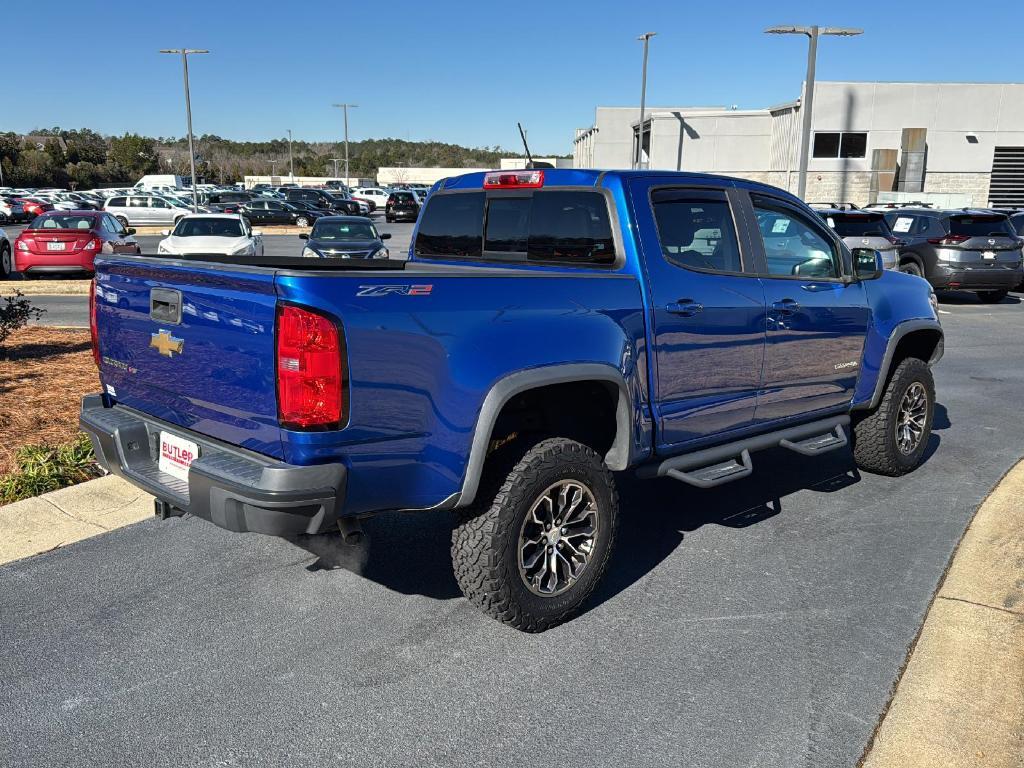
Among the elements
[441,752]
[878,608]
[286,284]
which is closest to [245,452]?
[286,284]

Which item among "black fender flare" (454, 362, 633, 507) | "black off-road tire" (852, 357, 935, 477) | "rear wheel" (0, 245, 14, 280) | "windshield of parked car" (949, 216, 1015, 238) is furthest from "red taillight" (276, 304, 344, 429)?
"rear wheel" (0, 245, 14, 280)

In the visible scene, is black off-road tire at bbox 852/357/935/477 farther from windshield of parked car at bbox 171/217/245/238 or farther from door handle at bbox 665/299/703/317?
windshield of parked car at bbox 171/217/245/238

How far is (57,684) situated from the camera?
11.1 ft

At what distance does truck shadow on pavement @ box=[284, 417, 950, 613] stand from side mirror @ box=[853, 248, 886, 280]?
1.45m

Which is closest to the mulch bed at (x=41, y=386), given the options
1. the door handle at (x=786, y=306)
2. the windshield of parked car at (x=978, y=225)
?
the door handle at (x=786, y=306)

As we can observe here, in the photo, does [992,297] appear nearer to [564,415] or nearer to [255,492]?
[564,415]

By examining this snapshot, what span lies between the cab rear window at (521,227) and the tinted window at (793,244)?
118 centimetres

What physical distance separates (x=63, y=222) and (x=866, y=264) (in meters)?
18.0

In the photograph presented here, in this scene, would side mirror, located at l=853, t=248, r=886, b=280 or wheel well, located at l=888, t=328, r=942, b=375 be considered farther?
wheel well, located at l=888, t=328, r=942, b=375

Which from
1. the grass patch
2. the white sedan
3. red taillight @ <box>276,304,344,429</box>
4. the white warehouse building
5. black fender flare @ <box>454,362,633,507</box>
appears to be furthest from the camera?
the white warehouse building

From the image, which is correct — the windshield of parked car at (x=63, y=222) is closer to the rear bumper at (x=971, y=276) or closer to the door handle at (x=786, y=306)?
the rear bumper at (x=971, y=276)

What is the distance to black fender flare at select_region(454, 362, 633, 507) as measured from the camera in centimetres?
346

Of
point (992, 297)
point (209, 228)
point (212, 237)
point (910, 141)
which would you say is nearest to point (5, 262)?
point (209, 228)

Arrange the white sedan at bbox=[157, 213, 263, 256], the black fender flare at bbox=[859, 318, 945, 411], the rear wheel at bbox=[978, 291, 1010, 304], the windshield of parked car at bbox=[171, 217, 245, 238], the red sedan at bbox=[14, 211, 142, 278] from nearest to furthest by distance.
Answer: the black fender flare at bbox=[859, 318, 945, 411]
the rear wheel at bbox=[978, 291, 1010, 304]
the red sedan at bbox=[14, 211, 142, 278]
the white sedan at bbox=[157, 213, 263, 256]
the windshield of parked car at bbox=[171, 217, 245, 238]
